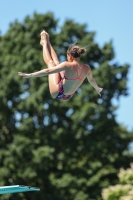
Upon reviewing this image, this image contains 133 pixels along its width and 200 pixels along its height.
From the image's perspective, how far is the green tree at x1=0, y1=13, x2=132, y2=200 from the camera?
24.7 meters

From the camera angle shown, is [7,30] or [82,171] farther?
[7,30]

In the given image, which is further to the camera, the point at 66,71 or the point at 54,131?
the point at 54,131

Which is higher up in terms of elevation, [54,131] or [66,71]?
[54,131]

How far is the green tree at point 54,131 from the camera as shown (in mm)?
24688

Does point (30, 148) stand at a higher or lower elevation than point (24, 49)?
lower

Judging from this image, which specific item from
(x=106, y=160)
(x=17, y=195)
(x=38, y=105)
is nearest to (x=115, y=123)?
(x=106, y=160)

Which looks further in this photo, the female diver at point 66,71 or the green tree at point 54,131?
the green tree at point 54,131

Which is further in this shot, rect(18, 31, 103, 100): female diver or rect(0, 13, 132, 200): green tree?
rect(0, 13, 132, 200): green tree

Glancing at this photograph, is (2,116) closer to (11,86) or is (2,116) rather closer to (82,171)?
(11,86)

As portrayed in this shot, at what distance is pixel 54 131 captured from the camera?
25.5m

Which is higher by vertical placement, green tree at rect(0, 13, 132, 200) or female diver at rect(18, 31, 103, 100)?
green tree at rect(0, 13, 132, 200)

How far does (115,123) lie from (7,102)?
4.73m

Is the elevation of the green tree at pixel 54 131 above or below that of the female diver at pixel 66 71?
above

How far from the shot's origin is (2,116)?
25969 millimetres
